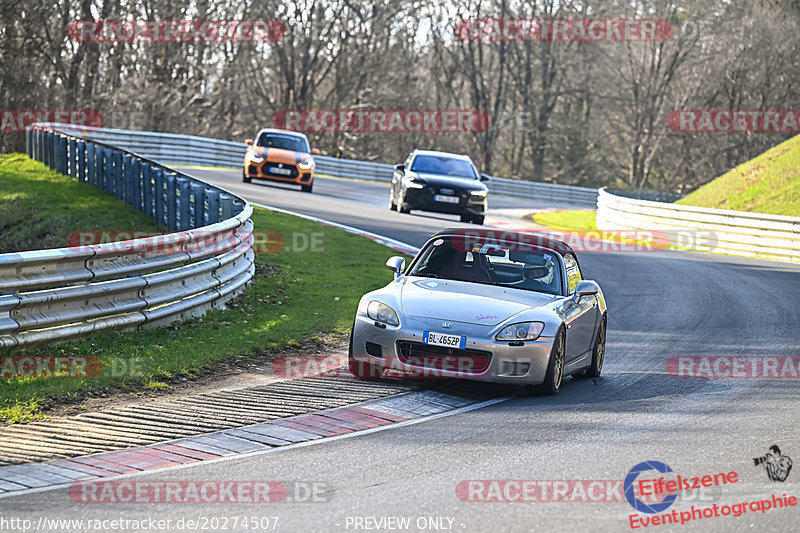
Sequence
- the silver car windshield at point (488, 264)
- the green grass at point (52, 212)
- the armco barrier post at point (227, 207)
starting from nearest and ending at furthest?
the silver car windshield at point (488, 264) < the armco barrier post at point (227, 207) < the green grass at point (52, 212)

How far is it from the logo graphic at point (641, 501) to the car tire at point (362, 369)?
3168mm

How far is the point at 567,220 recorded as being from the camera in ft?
123

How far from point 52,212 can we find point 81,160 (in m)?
2.77

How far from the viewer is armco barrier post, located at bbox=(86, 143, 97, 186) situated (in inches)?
938

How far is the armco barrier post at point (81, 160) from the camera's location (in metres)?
24.6

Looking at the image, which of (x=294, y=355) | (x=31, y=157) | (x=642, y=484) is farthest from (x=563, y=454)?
(x=31, y=157)

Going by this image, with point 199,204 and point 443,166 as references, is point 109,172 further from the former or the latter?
point 443,166

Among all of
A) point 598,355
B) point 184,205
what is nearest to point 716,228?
point 184,205

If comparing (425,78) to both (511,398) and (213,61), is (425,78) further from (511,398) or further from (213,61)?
(511,398)

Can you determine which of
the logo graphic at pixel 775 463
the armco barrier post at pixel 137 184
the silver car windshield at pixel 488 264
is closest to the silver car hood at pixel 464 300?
the silver car windshield at pixel 488 264

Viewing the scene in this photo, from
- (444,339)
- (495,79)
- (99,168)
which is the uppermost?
(495,79)

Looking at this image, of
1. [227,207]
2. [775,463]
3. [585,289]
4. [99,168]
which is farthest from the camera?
[99,168]

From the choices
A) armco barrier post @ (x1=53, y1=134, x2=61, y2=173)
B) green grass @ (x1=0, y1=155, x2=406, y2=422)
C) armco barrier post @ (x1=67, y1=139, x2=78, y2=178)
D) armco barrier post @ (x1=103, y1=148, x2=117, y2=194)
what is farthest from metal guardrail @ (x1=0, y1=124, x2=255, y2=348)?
armco barrier post @ (x1=53, y1=134, x2=61, y2=173)

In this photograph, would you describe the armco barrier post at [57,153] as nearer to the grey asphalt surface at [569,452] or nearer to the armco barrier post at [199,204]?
the armco barrier post at [199,204]
